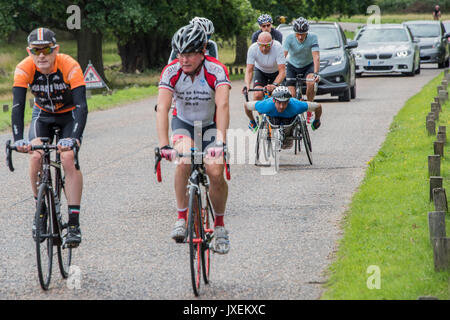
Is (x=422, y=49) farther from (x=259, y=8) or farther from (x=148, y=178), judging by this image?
(x=148, y=178)

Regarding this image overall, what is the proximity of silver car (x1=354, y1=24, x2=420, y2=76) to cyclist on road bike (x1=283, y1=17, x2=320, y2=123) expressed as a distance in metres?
14.7

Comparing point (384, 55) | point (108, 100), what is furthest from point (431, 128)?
point (384, 55)

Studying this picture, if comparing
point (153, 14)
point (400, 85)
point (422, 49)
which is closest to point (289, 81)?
point (400, 85)

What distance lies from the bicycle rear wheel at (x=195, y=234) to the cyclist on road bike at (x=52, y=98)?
0.99 m

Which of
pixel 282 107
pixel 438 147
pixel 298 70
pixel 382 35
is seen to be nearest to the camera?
pixel 438 147

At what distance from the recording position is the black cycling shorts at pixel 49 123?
22.3ft

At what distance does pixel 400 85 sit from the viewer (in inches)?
1029

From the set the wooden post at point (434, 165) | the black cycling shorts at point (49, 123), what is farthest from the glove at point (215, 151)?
the wooden post at point (434, 165)

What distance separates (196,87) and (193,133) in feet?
1.18

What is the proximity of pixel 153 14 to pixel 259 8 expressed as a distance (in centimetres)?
1195

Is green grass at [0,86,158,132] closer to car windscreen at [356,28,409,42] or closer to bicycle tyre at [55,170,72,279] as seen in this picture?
car windscreen at [356,28,409,42]

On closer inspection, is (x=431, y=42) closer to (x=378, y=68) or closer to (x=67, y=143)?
(x=378, y=68)

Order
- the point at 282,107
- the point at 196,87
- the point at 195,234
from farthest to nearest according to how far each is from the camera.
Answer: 1. the point at 282,107
2. the point at 196,87
3. the point at 195,234

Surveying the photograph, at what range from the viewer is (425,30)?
3481cm
